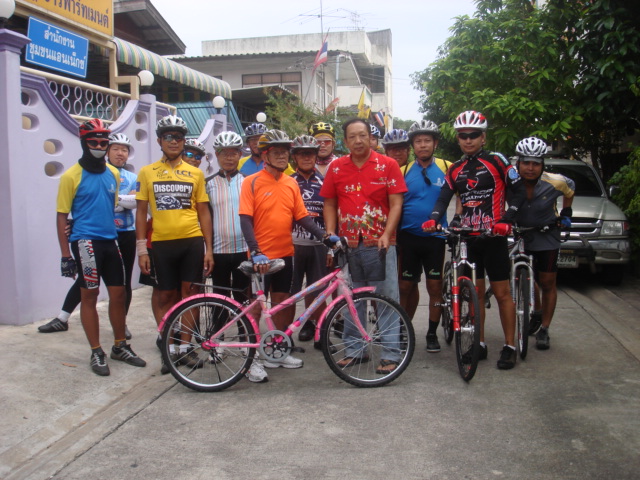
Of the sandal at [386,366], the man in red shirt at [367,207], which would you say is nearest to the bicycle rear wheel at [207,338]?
the man in red shirt at [367,207]

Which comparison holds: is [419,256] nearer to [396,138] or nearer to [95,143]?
[396,138]

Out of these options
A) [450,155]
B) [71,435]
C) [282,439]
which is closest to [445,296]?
[282,439]

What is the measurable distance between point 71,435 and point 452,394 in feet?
8.98

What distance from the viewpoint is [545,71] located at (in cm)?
1120

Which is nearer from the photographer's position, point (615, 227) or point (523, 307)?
point (523, 307)

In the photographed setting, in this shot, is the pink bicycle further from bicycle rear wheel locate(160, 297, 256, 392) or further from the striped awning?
the striped awning

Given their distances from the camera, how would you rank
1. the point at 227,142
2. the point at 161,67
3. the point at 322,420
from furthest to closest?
the point at 161,67, the point at 227,142, the point at 322,420

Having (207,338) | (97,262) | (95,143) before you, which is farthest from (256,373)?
(95,143)

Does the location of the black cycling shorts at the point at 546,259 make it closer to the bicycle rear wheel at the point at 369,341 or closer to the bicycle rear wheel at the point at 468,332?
the bicycle rear wheel at the point at 468,332

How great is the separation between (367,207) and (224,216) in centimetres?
135

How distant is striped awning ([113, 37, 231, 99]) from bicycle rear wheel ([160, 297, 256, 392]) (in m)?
8.14

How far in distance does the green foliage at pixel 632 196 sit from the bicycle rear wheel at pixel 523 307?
4.21 meters

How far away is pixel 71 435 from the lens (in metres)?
4.29

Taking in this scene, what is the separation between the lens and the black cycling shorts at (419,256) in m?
5.77
